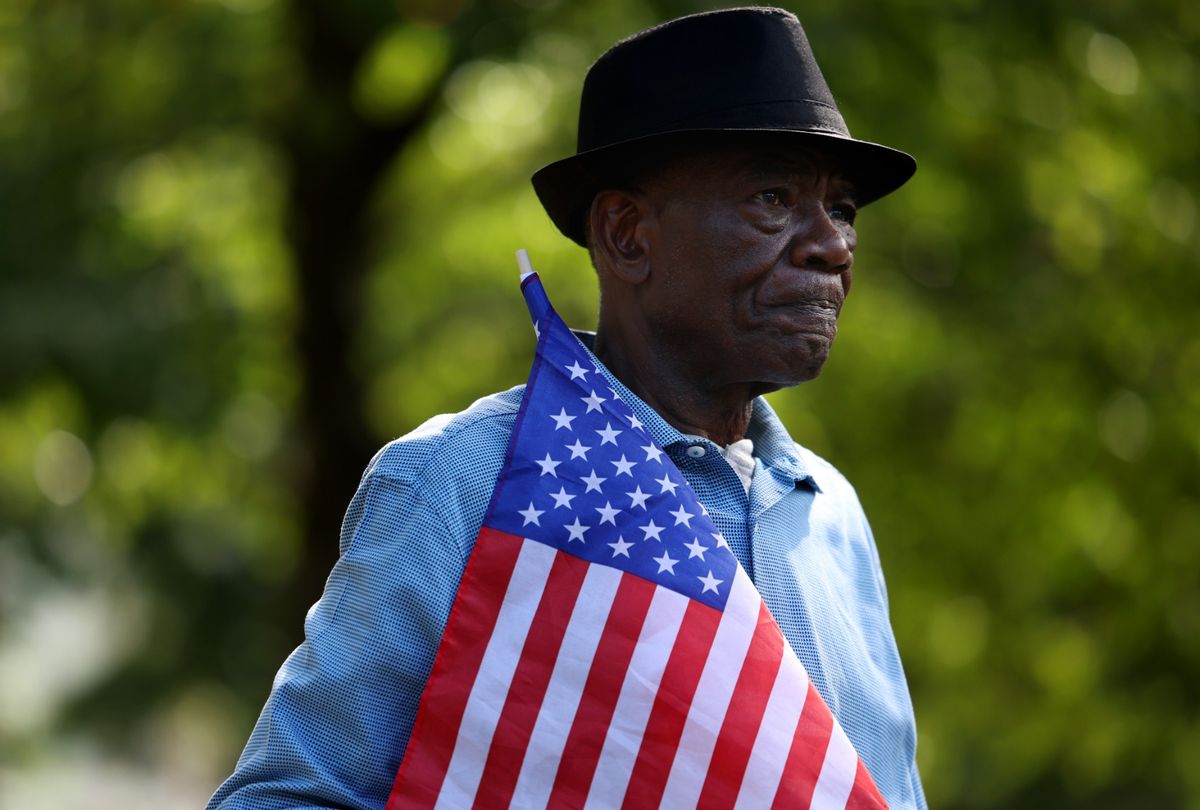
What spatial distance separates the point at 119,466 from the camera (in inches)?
336

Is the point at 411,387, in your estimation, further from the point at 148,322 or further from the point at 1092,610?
the point at 1092,610

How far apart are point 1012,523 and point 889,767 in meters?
5.18

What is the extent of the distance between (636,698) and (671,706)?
5 cm

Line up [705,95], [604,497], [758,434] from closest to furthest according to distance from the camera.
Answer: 1. [604,497]
2. [705,95]
3. [758,434]

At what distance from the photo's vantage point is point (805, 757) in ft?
6.97

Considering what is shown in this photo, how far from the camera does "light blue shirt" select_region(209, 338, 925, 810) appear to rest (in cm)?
208

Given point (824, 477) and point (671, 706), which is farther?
point (824, 477)

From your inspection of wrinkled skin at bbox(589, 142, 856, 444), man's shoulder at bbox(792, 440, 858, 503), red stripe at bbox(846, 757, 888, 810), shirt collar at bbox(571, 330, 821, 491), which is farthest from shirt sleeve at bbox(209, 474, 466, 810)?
man's shoulder at bbox(792, 440, 858, 503)

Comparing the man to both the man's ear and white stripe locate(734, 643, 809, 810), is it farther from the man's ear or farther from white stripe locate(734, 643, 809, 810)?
white stripe locate(734, 643, 809, 810)

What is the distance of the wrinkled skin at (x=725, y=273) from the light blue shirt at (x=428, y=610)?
113mm

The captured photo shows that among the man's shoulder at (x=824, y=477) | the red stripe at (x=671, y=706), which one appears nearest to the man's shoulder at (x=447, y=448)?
the red stripe at (x=671, y=706)

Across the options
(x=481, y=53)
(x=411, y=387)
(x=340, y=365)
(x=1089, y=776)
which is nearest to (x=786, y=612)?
(x=481, y=53)

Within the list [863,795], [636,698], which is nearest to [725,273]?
[636,698]

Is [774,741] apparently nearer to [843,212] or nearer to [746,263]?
[746,263]
